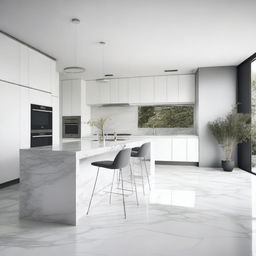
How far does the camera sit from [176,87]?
7164mm

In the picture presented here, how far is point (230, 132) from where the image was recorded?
5.84 meters

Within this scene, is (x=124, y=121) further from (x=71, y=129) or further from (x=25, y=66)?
(x=25, y=66)

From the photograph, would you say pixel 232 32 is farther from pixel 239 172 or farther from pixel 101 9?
pixel 239 172

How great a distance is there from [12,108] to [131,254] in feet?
11.3

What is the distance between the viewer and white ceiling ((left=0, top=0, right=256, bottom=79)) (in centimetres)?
323

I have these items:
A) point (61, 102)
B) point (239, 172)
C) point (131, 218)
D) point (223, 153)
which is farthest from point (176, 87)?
point (131, 218)

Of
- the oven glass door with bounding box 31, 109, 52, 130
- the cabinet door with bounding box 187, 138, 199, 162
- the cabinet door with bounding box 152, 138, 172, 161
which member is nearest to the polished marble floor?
the oven glass door with bounding box 31, 109, 52, 130

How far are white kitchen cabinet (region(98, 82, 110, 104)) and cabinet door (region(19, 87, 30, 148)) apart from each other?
324 centimetres

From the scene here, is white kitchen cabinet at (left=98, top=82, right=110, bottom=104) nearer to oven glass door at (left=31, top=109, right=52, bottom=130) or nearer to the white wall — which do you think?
oven glass door at (left=31, top=109, right=52, bottom=130)

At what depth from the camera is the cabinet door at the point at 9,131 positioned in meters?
4.12

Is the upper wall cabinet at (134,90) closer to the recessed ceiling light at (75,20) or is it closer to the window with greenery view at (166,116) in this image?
the window with greenery view at (166,116)

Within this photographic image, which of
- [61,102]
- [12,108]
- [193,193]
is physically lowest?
[193,193]

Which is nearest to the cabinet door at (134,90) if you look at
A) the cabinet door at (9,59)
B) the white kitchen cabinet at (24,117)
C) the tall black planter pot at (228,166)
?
the tall black planter pot at (228,166)

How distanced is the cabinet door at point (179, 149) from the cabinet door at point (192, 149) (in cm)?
11
